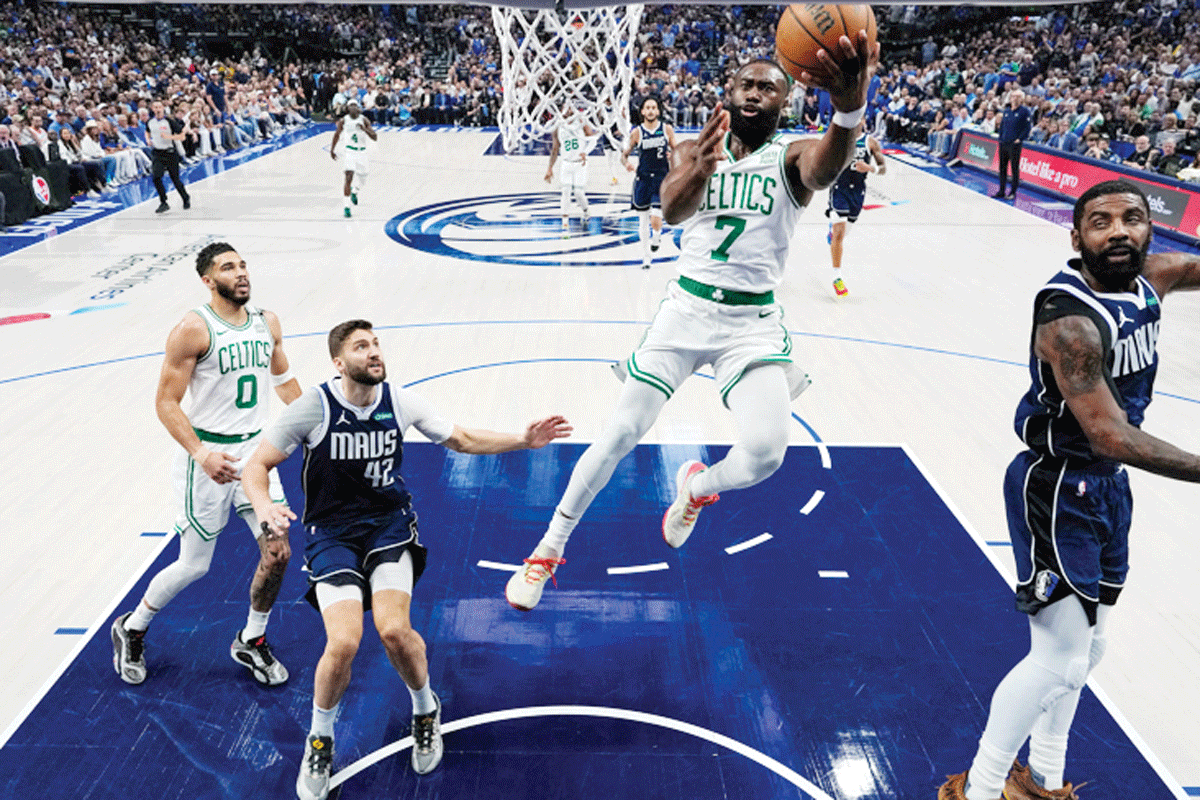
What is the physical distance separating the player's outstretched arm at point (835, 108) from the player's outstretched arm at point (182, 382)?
94.2 inches

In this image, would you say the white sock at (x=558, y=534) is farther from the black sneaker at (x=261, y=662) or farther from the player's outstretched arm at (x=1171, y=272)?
the player's outstretched arm at (x=1171, y=272)

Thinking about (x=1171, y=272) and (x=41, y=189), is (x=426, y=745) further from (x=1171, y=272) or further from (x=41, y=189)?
(x=41, y=189)

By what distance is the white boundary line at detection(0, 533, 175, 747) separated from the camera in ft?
11.5

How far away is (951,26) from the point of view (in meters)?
31.1

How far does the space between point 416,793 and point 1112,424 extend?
2.47 metres

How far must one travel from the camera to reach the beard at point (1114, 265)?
8.81ft

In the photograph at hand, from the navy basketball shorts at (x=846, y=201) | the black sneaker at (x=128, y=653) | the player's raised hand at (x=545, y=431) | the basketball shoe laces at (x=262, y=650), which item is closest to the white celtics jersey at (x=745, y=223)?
the player's raised hand at (x=545, y=431)

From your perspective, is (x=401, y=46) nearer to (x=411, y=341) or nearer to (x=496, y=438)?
(x=411, y=341)

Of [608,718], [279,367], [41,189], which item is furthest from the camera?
[41,189]

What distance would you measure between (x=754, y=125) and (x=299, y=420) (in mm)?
2029

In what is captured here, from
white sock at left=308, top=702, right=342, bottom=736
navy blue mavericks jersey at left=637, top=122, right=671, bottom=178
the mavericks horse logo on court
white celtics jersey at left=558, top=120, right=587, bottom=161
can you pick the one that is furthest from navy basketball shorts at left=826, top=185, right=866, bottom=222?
white sock at left=308, top=702, right=342, bottom=736

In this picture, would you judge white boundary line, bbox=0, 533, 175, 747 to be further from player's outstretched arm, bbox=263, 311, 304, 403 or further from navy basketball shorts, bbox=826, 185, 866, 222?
navy basketball shorts, bbox=826, 185, 866, 222

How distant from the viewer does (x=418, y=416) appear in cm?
353

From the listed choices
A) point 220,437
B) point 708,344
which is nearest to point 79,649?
point 220,437
